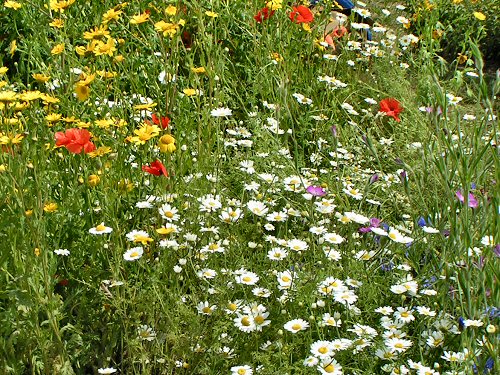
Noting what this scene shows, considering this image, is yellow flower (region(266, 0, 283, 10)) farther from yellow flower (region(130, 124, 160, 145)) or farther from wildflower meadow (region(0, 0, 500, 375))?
yellow flower (region(130, 124, 160, 145))

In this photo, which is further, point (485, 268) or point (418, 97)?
point (418, 97)

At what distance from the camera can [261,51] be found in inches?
148

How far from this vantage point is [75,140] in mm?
2289

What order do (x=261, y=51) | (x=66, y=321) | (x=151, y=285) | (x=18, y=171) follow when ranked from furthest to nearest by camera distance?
(x=261, y=51) → (x=66, y=321) → (x=151, y=285) → (x=18, y=171)

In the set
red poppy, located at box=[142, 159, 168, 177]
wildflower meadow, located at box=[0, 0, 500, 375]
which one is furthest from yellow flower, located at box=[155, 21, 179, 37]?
red poppy, located at box=[142, 159, 168, 177]

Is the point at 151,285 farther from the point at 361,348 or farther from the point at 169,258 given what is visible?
the point at 361,348

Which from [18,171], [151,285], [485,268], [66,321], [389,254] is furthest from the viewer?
[389,254]

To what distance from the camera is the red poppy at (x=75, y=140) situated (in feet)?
7.48

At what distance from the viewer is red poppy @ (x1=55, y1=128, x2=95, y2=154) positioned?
2.28 metres

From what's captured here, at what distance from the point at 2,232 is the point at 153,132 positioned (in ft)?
1.64

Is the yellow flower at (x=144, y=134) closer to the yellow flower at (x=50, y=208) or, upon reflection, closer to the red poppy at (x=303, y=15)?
the yellow flower at (x=50, y=208)

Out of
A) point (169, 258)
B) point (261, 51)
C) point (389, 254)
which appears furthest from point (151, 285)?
point (261, 51)

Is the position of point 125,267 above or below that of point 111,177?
below

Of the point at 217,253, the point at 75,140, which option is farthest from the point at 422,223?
the point at 75,140
